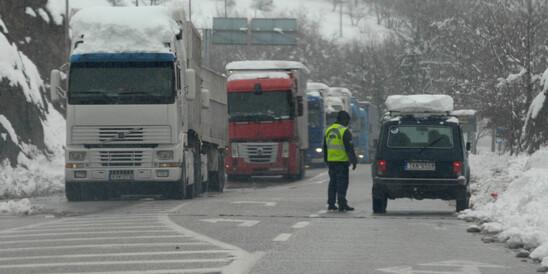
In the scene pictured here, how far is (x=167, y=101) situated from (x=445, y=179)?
6245 millimetres

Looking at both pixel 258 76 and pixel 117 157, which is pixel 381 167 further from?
pixel 258 76

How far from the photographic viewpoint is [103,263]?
1034cm

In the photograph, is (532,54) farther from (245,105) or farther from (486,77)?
(245,105)

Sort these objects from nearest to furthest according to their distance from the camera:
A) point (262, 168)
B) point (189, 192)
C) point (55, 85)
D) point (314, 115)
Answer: point (55, 85), point (189, 192), point (262, 168), point (314, 115)

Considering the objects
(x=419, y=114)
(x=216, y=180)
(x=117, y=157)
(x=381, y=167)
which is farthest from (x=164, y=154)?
(x=216, y=180)

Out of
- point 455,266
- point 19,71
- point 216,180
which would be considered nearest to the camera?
point 455,266

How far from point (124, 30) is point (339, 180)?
604cm

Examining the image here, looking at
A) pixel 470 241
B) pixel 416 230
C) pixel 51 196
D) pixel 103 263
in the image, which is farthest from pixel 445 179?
pixel 51 196

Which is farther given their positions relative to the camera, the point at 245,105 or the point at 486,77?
the point at 486,77

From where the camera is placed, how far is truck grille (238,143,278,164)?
118 feet

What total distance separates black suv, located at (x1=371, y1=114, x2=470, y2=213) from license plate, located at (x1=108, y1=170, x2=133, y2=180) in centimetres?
581

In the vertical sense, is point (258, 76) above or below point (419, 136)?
above

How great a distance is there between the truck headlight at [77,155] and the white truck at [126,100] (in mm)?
20

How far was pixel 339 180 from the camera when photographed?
1944 cm
